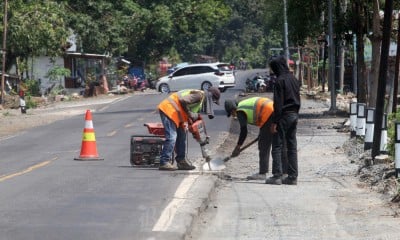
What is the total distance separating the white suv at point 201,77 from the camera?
53.4 metres

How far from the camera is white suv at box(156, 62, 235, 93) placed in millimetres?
53406

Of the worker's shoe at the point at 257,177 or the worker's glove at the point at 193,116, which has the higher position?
the worker's glove at the point at 193,116

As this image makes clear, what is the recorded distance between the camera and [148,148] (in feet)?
51.0

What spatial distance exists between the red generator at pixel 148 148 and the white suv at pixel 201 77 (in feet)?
122

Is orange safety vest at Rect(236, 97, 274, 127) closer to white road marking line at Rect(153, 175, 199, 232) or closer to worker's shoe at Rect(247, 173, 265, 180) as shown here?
worker's shoe at Rect(247, 173, 265, 180)

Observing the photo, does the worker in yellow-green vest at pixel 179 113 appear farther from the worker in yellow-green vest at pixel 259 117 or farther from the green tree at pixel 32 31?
the green tree at pixel 32 31

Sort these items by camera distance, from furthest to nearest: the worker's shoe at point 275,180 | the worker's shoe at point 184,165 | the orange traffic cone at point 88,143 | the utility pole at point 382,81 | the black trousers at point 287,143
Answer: the orange traffic cone at point 88,143 → the worker's shoe at point 184,165 → the utility pole at point 382,81 → the worker's shoe at point 275,180 → the black trousers at point 287,143

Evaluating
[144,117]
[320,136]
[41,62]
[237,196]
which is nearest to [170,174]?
[237,196]

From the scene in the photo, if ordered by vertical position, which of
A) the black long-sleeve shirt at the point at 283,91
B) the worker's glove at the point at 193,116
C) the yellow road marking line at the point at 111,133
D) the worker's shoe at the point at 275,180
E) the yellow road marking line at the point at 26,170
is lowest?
the yellow road marking line at the point at 111,133

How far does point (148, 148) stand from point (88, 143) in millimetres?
2076

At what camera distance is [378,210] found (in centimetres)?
1090

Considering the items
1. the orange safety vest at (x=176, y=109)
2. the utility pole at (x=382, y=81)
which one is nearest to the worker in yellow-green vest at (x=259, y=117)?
the orange safety vest at (x=176, y=109)

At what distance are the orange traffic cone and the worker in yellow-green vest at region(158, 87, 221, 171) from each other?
251cm

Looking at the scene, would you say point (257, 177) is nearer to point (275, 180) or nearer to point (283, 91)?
point (275, 180)
